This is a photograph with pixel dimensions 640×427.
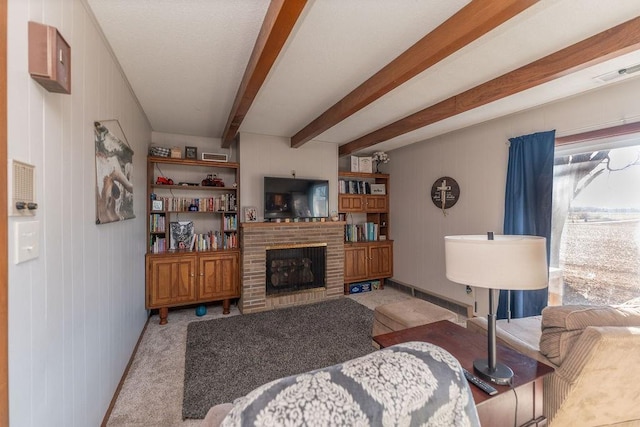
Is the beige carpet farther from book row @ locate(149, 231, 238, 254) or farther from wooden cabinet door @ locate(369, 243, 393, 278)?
Result: wooden cabinet door @ locate(369, 243, 393, 278)

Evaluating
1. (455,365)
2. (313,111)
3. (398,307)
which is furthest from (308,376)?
(313,111)

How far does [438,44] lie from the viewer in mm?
1580

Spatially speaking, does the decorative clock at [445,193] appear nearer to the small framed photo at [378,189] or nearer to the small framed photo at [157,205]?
the small framed photo at [378,189]

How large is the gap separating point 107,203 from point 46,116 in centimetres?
79

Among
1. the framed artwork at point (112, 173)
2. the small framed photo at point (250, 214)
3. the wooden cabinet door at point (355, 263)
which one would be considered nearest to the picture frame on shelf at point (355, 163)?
the wooden cabinet door at point (355, 263)

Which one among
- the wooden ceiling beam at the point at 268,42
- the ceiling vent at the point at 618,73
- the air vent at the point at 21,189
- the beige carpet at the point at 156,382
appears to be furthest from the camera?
the ceiling vent at the point at 618,73

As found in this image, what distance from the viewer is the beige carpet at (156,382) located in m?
1.73

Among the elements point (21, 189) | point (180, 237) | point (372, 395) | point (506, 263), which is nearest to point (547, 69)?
point (506, 263)

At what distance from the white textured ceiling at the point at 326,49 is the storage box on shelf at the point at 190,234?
1086 millimetres

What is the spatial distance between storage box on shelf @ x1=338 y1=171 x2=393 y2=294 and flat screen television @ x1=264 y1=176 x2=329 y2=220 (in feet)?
1.42

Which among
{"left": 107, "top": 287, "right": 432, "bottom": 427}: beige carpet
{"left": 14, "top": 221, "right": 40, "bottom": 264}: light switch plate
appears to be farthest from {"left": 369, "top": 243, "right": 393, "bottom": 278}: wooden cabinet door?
{"left": 14, "top": 221, "right": 40, "bottom": 264}: light switch plate

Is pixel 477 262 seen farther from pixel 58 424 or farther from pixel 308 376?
pixel 58 424

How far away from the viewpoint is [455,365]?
0.76 metres

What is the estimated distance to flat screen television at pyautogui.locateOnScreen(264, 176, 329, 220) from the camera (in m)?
3.73
